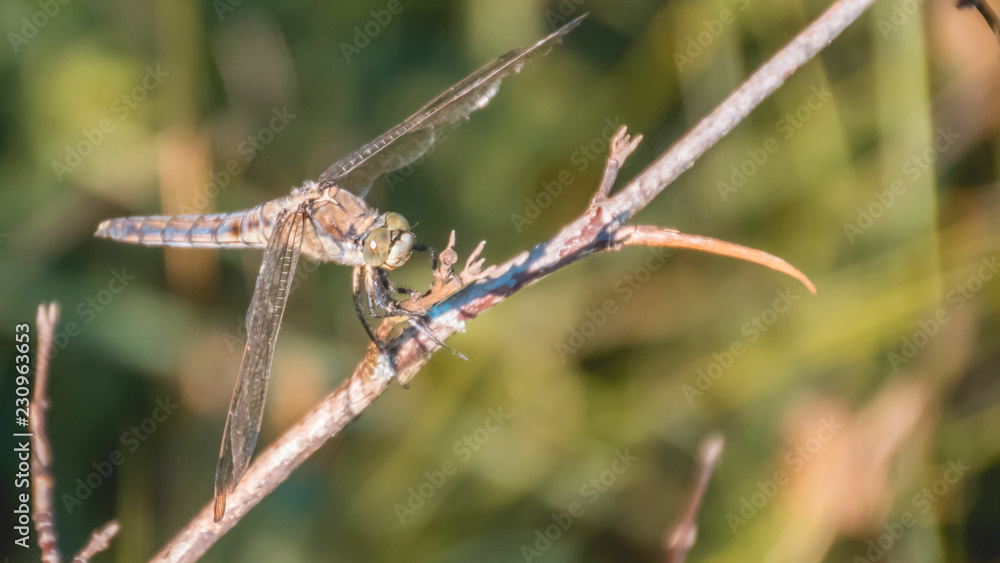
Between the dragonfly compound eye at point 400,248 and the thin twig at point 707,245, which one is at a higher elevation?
the dragonfly compound eye at point 400,248

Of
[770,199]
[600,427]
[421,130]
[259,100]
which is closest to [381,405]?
[600,427]

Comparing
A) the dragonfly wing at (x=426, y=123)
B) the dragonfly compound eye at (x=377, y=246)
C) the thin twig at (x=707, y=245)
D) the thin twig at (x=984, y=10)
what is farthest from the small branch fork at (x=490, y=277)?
the dragonfly wing at (x=426, y=123)

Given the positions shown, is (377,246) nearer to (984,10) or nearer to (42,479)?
(42,479)

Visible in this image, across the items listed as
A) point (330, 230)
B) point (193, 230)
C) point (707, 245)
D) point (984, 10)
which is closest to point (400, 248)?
point (330, 230)

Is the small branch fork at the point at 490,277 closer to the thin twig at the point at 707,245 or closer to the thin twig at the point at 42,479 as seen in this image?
the thin twig at the point at 707,245

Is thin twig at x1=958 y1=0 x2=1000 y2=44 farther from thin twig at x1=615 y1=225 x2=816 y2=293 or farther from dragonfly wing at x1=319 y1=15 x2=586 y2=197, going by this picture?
dragonfly wing at x1=319 y1=15 x2=586 y2=197
